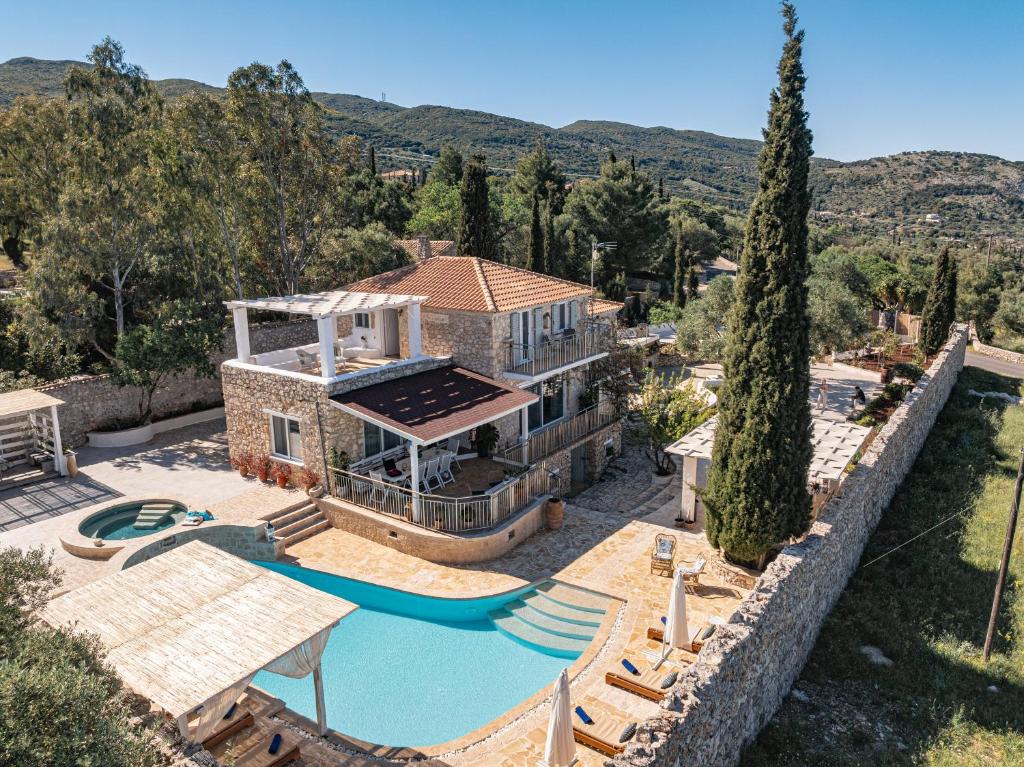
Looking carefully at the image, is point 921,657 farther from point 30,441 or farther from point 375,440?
point 30,441

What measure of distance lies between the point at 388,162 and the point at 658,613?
432ft

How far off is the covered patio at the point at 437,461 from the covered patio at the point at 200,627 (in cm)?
643

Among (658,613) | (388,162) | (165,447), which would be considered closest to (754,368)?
(658,613)

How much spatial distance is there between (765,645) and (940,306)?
3180 cm

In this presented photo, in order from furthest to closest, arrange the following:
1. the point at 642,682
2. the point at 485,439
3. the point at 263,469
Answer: the point at 485,439 → the point at 263,469 → the point at 642,682

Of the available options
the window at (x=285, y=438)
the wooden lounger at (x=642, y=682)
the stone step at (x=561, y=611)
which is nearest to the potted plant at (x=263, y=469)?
the window at (x=285, y=438)

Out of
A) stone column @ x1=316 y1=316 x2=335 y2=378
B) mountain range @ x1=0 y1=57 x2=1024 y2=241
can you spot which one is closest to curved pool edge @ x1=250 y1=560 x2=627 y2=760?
stone column @ x1=316 y1=316 x2=335 y2=378

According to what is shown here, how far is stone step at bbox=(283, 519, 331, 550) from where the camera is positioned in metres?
17.5

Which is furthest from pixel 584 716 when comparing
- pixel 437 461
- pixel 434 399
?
pixel 434 399

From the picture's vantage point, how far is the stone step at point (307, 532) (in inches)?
689

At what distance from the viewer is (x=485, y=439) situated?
69.9ft

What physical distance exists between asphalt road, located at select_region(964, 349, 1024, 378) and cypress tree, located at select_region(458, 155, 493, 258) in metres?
31.0

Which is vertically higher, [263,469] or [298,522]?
[263,469]

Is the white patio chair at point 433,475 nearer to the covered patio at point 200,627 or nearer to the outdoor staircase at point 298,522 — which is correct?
the outdoor staircase at point 298,522
